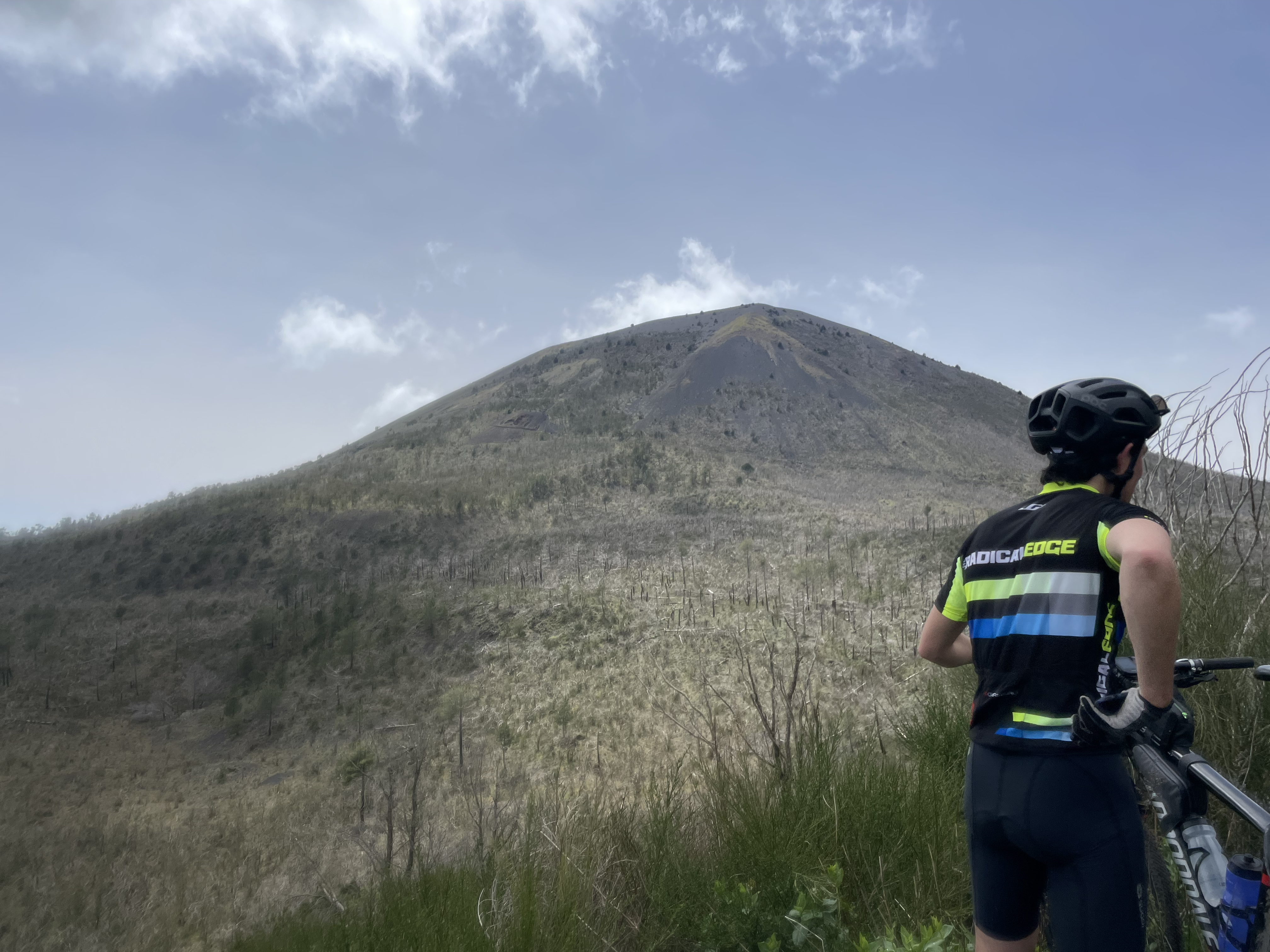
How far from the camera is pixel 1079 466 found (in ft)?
6.32

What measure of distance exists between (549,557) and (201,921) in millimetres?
17339

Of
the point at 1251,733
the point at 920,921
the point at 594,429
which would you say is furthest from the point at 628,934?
the point at 594,429

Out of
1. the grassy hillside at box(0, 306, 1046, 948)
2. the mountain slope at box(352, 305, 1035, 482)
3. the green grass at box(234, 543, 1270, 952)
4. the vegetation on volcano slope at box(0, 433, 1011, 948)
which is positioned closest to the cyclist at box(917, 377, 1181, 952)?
the green grass at box(234, 543, 1270, 952)

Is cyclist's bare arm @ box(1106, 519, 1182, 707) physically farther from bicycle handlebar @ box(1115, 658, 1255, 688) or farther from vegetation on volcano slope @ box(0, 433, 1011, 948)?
vegetation on volcano slope @ box(0, 433, 1011, 948)

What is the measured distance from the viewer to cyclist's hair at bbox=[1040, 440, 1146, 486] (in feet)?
6.29

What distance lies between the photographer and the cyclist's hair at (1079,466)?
1.92 m

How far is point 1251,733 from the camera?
10.8 feet

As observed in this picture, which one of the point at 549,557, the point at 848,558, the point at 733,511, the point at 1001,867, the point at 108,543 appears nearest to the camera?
the point at 1001,867

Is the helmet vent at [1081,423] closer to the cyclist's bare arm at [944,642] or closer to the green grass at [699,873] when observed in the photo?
the cyclist's bare arm at [944,642]

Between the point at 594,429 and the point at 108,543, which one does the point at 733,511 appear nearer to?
the point at 594,429

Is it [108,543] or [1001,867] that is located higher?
[108,543]

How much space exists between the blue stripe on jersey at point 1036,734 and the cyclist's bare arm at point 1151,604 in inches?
8.1

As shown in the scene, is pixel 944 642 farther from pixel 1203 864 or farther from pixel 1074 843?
pixel 1203 864

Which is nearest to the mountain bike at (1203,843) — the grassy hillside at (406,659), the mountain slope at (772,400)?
the grassy hillside at (406,659)
